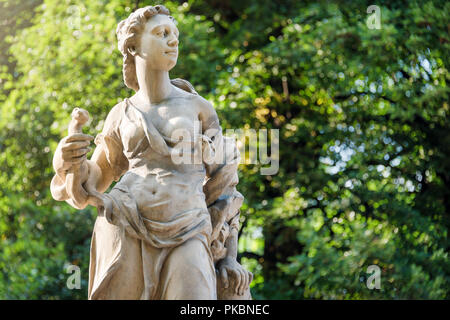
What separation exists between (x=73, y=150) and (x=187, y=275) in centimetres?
99

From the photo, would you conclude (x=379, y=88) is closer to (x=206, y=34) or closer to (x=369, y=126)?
(x=369, y=126)

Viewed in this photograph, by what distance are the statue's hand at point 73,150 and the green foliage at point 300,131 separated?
704cm

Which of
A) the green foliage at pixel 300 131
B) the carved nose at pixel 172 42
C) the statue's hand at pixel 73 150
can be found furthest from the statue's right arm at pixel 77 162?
the green foliage at pixel 300 131

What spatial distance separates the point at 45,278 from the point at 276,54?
500 centimetres

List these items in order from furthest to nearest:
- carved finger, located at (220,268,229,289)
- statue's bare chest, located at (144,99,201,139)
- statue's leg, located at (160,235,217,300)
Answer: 1. carved finger, located at (220,268,229,289)
2. statue's bare chest, located at (144,99,201,139)
3. statue's leg, located at (160,235,217,300)

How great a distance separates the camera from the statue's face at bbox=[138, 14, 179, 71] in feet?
16.0

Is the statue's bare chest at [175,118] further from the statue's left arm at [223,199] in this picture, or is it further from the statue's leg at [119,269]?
the statue's leg at [119,269]

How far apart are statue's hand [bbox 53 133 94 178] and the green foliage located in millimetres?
7039

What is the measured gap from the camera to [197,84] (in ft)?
41.8

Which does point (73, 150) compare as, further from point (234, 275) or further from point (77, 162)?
point (234, 275)

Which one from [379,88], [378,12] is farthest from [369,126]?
[378,12]

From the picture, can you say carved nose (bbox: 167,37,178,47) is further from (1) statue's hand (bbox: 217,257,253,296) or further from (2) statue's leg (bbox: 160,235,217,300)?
(1) statue's hand (bbox: 217,257,253,296)

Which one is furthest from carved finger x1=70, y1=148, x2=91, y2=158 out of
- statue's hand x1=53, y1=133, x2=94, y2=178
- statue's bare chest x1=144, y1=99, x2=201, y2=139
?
statue's bare chest x1=144, y1=99, x2=201, y2=139

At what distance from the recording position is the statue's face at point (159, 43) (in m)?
4.86
